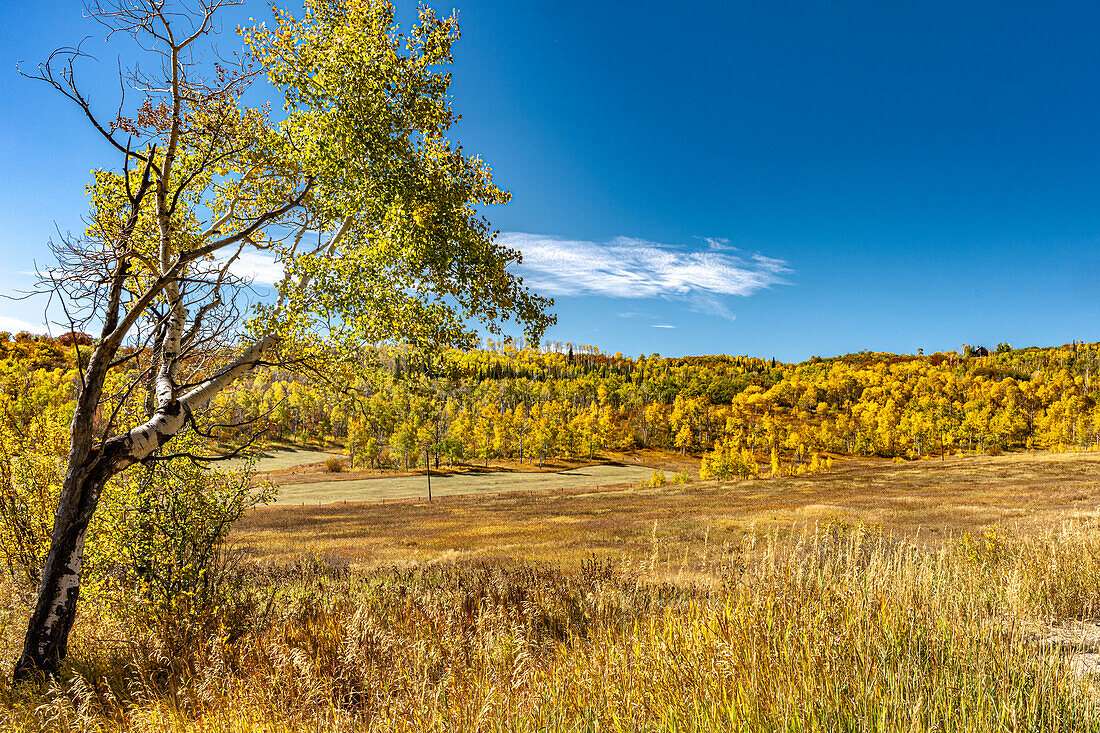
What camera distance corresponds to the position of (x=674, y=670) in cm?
346

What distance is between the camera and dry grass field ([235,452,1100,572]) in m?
21.2

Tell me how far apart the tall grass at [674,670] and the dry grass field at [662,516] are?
21.7 feet

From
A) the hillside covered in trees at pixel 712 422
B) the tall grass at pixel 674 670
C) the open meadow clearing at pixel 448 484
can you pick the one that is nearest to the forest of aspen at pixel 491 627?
the tall grass at pixel 674 670

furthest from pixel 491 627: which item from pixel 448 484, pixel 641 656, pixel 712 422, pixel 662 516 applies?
pixel 712 422

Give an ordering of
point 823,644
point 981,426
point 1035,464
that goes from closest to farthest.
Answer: point 823,644, point 1035,464, point 981,426

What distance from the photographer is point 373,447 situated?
88688 millimetres

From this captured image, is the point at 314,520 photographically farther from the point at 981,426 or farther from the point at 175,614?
the point at 981,426

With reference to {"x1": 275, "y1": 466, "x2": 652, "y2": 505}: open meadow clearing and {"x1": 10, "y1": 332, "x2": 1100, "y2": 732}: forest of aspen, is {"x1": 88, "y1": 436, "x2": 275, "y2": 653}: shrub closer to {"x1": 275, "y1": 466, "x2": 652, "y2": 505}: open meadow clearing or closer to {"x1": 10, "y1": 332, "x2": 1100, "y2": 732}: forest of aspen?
{"x1": 10, "y1": 332, "x2": 1100, "y2": 732}: forest of aspen

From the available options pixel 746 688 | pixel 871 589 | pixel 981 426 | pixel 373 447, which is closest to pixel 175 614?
pixel 746 688

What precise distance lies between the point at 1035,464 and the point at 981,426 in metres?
47.0

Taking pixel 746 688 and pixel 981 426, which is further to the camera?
pixel 981 426

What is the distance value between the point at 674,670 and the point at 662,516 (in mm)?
31678

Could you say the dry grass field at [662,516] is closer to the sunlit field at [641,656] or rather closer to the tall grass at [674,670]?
the sunlit field at [641,656]

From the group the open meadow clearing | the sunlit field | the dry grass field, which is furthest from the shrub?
the open meadow clearing
